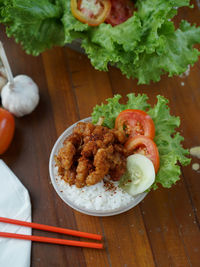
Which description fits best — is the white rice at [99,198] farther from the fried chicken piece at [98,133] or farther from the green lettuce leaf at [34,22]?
the green lettuce leaf at [34,22]

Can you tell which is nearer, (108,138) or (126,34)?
(108,138)

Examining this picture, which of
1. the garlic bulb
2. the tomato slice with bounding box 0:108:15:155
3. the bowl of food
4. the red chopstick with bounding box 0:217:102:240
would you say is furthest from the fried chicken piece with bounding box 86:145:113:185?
the garlic bulb

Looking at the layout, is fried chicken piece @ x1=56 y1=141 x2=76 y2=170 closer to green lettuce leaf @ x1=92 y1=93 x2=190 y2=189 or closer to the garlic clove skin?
green lettuce leaf @ x1=92 y1=93 x2=190 y2=189

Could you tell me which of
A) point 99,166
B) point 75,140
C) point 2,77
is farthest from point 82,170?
point 2,77

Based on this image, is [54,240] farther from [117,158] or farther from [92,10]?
[92,10]

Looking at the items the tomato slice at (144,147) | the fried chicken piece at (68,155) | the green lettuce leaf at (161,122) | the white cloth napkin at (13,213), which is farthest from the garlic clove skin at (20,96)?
the tomato slice at (144,147)

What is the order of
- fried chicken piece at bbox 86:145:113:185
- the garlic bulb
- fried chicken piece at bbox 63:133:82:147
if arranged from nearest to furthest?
1. fried chicken piece at bbox 86:145:113:185
2. fried chicken piece at bbox 63:133:82:147
3. the garlic bulb
